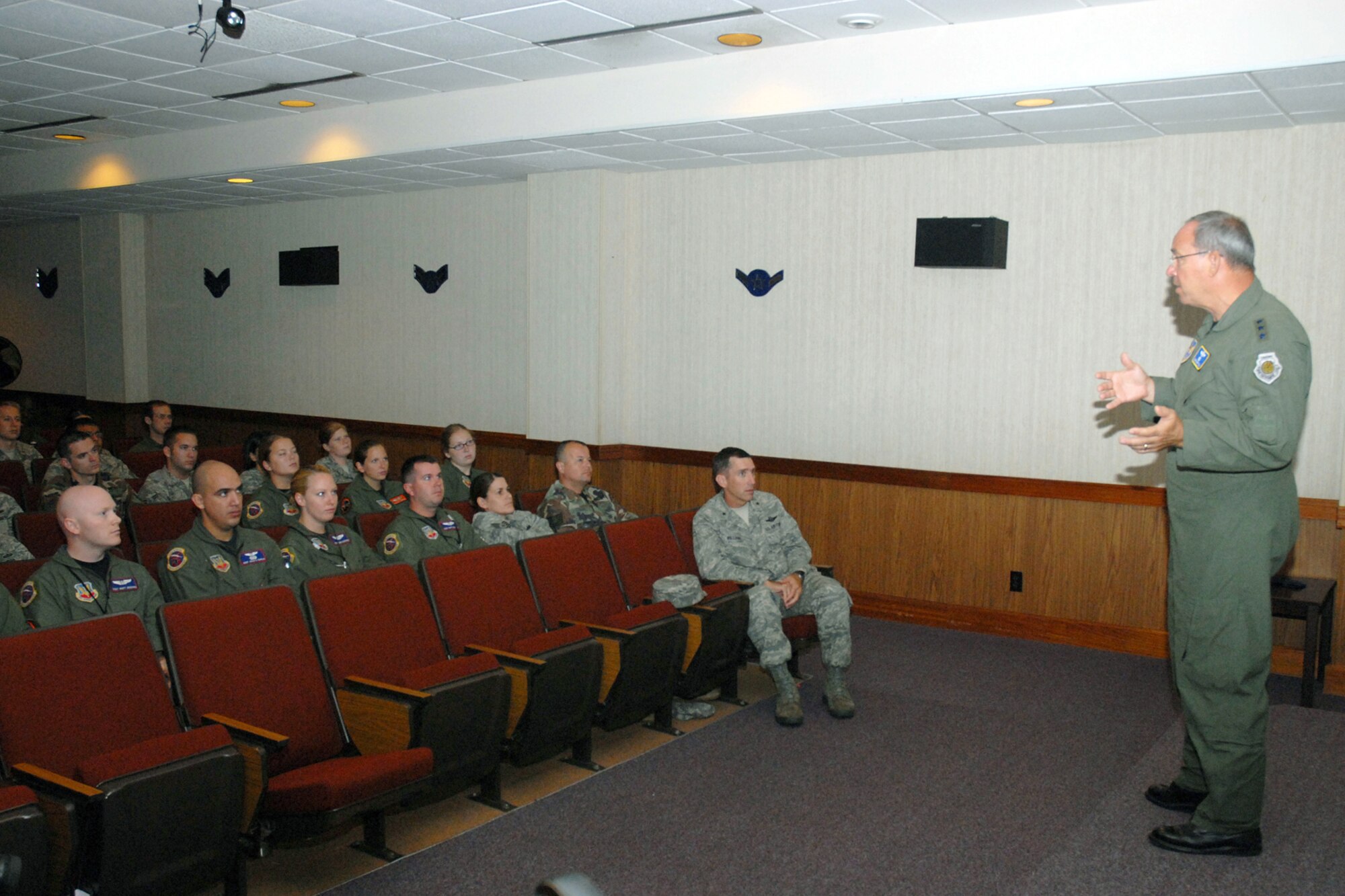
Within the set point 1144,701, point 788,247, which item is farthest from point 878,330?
point 1144,701

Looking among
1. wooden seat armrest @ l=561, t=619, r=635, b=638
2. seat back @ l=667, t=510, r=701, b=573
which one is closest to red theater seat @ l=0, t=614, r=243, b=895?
wooden seat armrest @ l=561, t=619, r=635, b=638

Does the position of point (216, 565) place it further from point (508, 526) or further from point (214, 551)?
point (508, 526)

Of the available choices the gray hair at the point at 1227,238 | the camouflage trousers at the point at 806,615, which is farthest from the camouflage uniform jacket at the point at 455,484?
the gray hair at the point at 1227,238

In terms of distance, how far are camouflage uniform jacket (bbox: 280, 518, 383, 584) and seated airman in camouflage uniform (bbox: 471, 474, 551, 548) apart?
0.78 metres

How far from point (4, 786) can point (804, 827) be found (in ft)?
8.29

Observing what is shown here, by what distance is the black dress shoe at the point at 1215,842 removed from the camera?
134 inches

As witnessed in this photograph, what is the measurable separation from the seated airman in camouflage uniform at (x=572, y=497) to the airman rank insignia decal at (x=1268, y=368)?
3.76 metres

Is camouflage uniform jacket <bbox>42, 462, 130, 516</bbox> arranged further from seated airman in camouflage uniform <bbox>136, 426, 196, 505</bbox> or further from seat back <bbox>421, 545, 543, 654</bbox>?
seat back <bbox>421, 545, 543, 654</bbox>

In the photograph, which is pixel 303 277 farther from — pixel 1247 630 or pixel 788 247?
pixel 1247 630

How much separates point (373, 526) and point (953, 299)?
3802mm

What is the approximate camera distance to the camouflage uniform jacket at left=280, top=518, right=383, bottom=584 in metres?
4.87

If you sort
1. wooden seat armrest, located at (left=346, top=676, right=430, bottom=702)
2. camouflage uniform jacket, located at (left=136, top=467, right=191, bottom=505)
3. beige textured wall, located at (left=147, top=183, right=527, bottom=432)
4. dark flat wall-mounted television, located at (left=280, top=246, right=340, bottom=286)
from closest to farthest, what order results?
wooden seat armrest, located at (left=346, top=676, right=430, bottom=702), camouflage uniform jacket, located at (left=136, top=467, right=191, bottom=505), beige textured wall, located at (left=147, top=183, right=527, bottom=432), dark flat wall-mounted television, located at (left=280, top=246, right=340, bottom=286)

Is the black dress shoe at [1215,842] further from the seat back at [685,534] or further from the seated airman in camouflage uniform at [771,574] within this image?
the seat back at [685,534]

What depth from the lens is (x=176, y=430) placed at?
7.16 m
